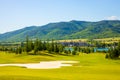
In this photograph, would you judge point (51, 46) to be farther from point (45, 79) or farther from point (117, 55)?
point (45, 79)

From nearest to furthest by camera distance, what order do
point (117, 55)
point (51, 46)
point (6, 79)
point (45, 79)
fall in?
point (6, 79) < point (45, 79) < point (117, 55) < point (51, 46)

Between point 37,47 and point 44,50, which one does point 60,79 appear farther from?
point 44,50

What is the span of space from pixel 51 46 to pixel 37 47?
19512 mm

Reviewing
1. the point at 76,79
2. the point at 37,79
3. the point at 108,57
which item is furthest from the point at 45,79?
the point at 108,57

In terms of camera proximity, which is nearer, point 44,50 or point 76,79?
point 76,79

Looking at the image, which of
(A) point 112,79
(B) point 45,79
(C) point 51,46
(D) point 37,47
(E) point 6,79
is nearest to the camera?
(E) point 6,79

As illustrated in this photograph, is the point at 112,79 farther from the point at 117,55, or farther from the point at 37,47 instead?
the point at 37,47

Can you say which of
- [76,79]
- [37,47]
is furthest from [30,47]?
[76,79]

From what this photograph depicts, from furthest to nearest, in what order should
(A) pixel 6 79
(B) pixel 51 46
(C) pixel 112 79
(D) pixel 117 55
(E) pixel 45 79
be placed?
1. (B) pixel 51 46
2. (D) pixel 117 55
3. (C) pixel 112 79
4. (E) pixel 45 79
5. (A) pixel 6 79

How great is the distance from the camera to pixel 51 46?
164625 millimetres

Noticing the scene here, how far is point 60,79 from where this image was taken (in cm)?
4138

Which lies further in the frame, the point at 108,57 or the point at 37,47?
the point at 37,47

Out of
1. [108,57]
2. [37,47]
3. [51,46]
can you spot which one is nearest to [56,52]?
[51,46]

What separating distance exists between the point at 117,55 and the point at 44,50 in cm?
5733
